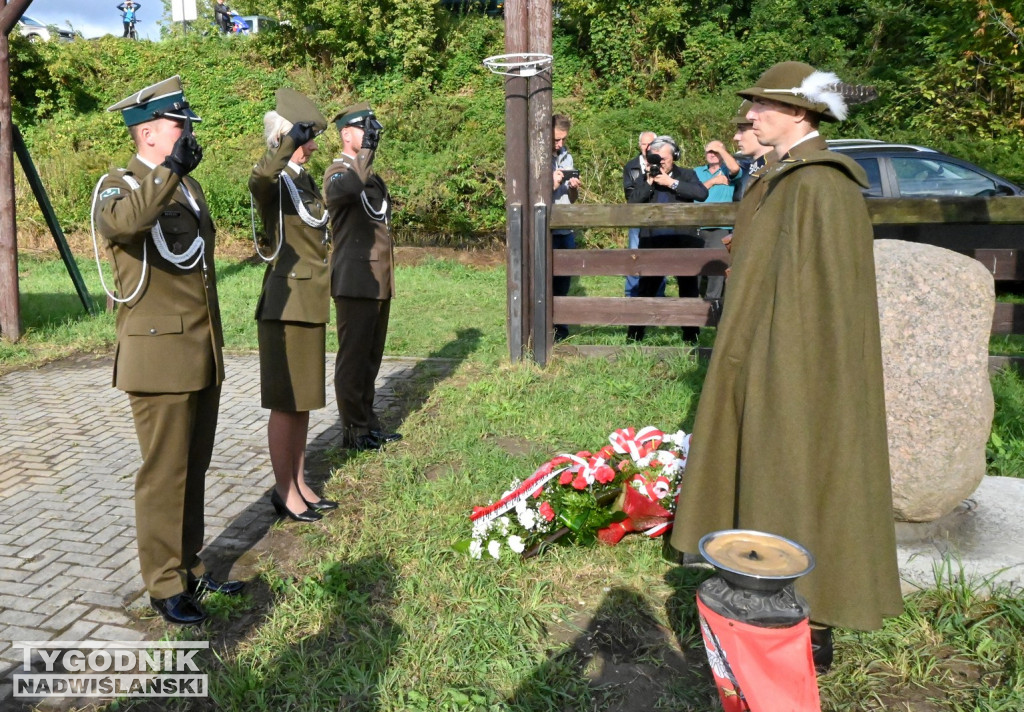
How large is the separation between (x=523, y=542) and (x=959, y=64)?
13.9m

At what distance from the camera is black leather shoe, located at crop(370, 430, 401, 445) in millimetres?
5594

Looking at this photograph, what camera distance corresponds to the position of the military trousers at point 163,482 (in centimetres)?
336

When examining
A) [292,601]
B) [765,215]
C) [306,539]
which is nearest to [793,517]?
[765,215]

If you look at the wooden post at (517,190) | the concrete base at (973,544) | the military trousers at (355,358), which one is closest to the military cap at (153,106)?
the military trousers at (355,358)

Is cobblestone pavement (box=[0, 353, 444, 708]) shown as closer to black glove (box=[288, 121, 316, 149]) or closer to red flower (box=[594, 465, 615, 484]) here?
red flower (box=[594, 465, 615, 484])

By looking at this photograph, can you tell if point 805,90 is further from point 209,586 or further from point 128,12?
point 128,12

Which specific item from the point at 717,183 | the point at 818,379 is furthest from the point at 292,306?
the point at 717,183

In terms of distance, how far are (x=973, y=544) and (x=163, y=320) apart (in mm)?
3650

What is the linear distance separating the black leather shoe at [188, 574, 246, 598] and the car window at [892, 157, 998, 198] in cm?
887

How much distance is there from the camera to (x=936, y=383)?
3.77 m

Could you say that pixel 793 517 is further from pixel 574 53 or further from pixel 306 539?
pixel 574 53

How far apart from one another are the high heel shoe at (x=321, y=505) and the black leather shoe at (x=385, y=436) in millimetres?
977

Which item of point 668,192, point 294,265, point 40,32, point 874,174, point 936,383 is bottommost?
point 936,383

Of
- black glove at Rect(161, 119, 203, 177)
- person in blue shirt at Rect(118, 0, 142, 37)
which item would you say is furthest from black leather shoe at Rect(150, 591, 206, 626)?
person in blue shirt at Rect(118, 0, 142, 37)
